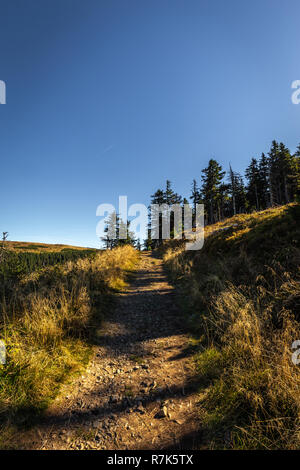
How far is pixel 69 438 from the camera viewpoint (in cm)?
213

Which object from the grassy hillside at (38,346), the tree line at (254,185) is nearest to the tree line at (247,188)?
the tree line at (254,185)

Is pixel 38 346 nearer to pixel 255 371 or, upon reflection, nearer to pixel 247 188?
pixel 255 371

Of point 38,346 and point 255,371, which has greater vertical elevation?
point 255,371

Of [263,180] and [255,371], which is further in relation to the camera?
[263,180]

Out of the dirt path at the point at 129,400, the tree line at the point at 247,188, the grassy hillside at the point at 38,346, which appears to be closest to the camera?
the dirt path at the point at 129,400

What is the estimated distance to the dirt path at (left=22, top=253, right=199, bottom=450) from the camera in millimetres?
2129

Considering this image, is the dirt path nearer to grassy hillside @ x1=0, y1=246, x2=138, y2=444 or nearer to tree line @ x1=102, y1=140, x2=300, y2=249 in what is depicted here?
grassy hillside @ x1=0, y1=246, x2=138, y2=444

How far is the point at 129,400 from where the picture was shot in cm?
272

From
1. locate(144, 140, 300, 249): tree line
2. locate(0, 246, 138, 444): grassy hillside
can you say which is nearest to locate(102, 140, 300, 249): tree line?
locate(144, 140, 300, 249): tree line

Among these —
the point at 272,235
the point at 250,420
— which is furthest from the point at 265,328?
the point at 272,235

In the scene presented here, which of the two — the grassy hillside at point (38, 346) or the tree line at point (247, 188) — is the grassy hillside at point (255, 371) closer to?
the grassy hillside at point (38, 346)

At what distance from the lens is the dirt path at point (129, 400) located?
2.13 m

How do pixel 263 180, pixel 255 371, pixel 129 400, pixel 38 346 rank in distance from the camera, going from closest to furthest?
pixel 255 371
pixel 129 400
pixel 38 346
pixel 263 180

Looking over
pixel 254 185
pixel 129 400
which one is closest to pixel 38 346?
pixel 129 400
